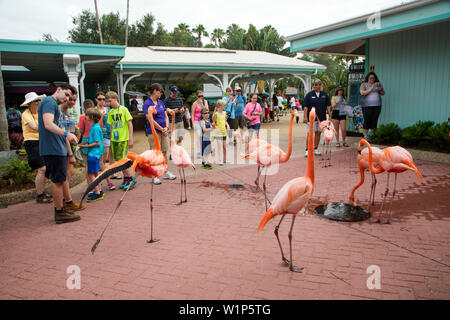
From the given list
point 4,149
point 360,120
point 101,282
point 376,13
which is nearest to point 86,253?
point 101,282

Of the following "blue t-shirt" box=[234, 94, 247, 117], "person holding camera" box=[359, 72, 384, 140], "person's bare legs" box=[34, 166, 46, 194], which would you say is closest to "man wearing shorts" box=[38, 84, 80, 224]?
"person's bare legs" box=[34, 166, 46, 194]

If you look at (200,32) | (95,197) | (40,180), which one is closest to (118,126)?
(95,197)

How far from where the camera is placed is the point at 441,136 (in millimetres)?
8047

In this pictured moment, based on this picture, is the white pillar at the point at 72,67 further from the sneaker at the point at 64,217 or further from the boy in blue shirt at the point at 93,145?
the sneaker at the point at 64,217

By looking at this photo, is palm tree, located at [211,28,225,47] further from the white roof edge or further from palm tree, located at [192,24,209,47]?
the white roof edge

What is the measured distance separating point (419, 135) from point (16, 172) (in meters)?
10.6

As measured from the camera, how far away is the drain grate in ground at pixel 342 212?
15.5 feet

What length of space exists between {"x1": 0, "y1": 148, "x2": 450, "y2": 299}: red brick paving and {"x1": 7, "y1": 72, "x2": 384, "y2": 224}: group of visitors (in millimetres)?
684

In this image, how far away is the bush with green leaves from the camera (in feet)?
22.2

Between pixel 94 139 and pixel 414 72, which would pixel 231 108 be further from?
pixel 414 72

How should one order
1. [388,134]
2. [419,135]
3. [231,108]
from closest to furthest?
[419,135]
[388,134]
[231,108]

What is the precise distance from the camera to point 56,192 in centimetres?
492

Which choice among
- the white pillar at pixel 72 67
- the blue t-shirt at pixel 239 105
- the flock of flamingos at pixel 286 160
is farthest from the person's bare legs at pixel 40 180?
the blue t-shirt at pixel 239 105
